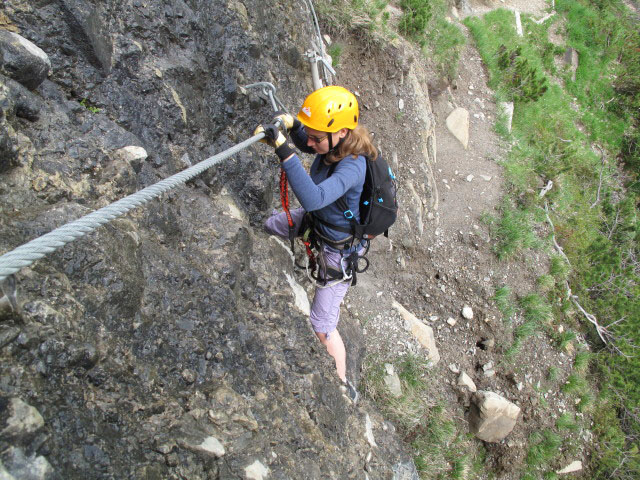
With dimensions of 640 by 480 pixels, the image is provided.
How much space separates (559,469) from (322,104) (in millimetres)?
7590

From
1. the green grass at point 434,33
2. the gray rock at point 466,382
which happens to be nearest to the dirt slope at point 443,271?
the gray rock at point 466,382

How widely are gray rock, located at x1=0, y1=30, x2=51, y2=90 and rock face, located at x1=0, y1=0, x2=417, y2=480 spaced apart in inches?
1.3

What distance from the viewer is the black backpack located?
10.9 ft

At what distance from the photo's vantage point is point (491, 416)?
632cm

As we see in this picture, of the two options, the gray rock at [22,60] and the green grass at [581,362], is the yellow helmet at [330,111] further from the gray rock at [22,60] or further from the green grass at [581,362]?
the green grass at [581,362]

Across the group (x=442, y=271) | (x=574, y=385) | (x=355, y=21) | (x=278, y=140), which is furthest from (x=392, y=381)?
(x=355, y=21)

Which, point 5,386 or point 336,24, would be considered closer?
point 5,386

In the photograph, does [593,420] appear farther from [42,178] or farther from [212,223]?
[42,178]

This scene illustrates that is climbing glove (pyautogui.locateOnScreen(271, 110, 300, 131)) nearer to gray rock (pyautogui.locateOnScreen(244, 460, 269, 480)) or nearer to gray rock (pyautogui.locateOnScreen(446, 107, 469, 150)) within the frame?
gray rock (pyautogui.locateOnScreen(244, 460, 269, 480))

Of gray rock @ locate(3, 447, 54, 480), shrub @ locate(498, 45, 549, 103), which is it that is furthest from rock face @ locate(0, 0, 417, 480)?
shrub @ locate(498, 45, 549, 103)

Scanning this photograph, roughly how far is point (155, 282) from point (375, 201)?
1784 mm

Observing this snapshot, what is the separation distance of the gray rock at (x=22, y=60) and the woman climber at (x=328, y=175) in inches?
60.0

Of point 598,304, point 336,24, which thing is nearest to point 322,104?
point 336,24

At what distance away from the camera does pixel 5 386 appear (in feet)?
5.26
